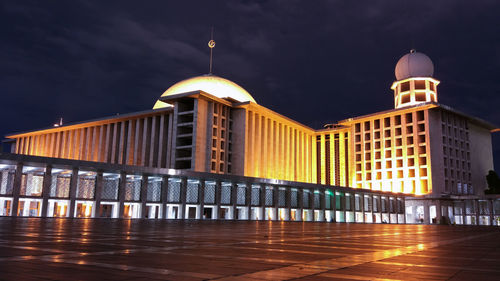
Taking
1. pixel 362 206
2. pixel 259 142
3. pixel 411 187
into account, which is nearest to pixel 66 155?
pixel 259 142

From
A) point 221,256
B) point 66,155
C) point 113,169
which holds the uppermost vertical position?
point 66,155

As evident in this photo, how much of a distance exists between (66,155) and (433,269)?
310 feet

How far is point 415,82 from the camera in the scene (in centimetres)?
9219

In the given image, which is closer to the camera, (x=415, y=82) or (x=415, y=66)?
(x=415, y=82)

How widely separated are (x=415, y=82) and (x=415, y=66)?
3596 millimetres

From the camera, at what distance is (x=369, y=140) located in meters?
92.0

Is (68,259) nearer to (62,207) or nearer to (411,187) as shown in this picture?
(62,207)

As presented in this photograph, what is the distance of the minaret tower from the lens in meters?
91.3

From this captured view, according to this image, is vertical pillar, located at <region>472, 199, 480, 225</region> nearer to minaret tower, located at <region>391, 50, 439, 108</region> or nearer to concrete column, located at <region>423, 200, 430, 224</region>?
concrete column, located at <region>423, 200, 430, 224</region>

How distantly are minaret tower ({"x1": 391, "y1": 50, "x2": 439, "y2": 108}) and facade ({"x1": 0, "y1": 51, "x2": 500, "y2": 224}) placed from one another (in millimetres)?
224

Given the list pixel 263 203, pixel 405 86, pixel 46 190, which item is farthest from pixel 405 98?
pixel 46 190

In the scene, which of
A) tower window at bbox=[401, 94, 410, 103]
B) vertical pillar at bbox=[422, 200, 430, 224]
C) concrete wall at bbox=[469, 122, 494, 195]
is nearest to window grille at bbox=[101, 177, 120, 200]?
vertical pillar at bbox=[422, 200, 430, 224]

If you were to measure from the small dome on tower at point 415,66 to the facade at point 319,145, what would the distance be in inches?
8.8

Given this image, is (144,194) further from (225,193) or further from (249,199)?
(249,199)
